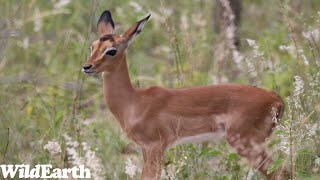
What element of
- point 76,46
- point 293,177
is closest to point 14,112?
point 76,46

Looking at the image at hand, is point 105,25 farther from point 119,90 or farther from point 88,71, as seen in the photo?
point 88,71

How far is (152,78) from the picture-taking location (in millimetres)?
8383

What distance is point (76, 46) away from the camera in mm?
8828

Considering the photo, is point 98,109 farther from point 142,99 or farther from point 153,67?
point 142,99

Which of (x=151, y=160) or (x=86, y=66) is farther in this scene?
(x=151, y=160)

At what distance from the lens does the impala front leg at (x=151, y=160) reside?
6.10 metres

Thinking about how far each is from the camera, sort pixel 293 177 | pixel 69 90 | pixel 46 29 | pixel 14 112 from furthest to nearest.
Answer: pixel 46 29
pixel 69 90
pixel 14 112
pixel 293 177

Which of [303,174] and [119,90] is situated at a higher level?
[119,90]

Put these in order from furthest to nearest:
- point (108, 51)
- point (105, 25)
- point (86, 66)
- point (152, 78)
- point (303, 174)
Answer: point (152, 78) < point (105, 25) < point (108, 51) < point (86, 66) < point (303, 174)

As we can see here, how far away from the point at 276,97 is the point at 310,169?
0.52 metres

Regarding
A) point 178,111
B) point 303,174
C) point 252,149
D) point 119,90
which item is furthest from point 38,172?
point 303,174

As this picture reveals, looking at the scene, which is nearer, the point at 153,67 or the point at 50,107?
the point at 50,107

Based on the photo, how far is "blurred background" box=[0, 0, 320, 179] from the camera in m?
6.25

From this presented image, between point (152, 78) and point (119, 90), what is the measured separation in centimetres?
211
